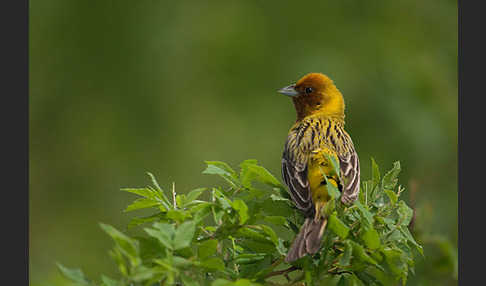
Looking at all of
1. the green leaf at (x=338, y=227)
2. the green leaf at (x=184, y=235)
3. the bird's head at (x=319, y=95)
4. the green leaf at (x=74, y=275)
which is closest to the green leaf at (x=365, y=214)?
the green leaf at (x=338, y=227)

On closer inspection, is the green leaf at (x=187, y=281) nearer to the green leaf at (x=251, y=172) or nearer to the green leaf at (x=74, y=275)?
the green leaf at (x=74, y=275)

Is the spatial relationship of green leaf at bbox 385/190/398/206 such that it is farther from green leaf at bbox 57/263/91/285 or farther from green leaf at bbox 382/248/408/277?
green leaf at bbox 57/263/91/285

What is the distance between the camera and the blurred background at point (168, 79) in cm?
989

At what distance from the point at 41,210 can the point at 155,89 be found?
256 centimetres

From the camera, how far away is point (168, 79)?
1065 cm

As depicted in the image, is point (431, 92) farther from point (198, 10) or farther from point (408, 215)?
point (408, 215)

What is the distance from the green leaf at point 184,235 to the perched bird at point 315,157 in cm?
61

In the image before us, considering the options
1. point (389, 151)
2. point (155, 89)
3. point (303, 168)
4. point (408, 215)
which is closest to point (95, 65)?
point (155, 89)

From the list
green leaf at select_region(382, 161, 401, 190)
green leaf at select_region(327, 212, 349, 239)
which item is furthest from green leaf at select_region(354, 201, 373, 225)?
green leaf at select_region(382, 161, 401, 190)

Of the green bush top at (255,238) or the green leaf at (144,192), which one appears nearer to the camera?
the green bush top at (255,238)

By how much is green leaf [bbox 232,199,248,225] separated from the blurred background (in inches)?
250

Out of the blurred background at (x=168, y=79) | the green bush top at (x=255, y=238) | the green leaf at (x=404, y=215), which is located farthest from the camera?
the blurred background at (x=168, y=79)

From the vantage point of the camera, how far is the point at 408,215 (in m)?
3.47

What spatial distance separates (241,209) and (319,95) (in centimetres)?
316
